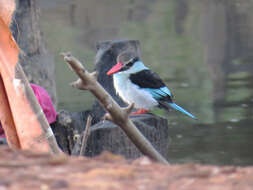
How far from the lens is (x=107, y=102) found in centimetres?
236

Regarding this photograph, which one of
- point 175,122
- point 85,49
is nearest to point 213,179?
point 175,122

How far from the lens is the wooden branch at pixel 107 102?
2211 mm

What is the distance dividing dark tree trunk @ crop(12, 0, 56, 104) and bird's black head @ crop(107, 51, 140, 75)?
Answer: 1207 millimetres

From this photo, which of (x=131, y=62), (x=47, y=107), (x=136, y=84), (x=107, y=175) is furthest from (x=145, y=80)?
(x=107, y=175)

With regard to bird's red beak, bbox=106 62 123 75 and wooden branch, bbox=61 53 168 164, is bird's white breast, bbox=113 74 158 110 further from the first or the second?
wooden branch, bbox=61 53 168 164

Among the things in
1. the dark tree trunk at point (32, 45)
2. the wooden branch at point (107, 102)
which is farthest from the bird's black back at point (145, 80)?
the wooden branch at point (107, 102)

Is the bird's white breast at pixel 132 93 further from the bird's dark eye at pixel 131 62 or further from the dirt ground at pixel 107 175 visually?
the dirt ground at pixel 107 175

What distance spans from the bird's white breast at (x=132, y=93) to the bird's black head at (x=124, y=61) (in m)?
0.04

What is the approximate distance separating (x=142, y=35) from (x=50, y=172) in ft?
30.4

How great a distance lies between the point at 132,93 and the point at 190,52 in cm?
612

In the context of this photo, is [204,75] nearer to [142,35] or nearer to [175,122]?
[175,122]

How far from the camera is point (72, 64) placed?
2184mm

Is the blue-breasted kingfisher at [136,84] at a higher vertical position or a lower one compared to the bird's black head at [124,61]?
lower

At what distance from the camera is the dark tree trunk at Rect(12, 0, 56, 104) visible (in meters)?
4.88
